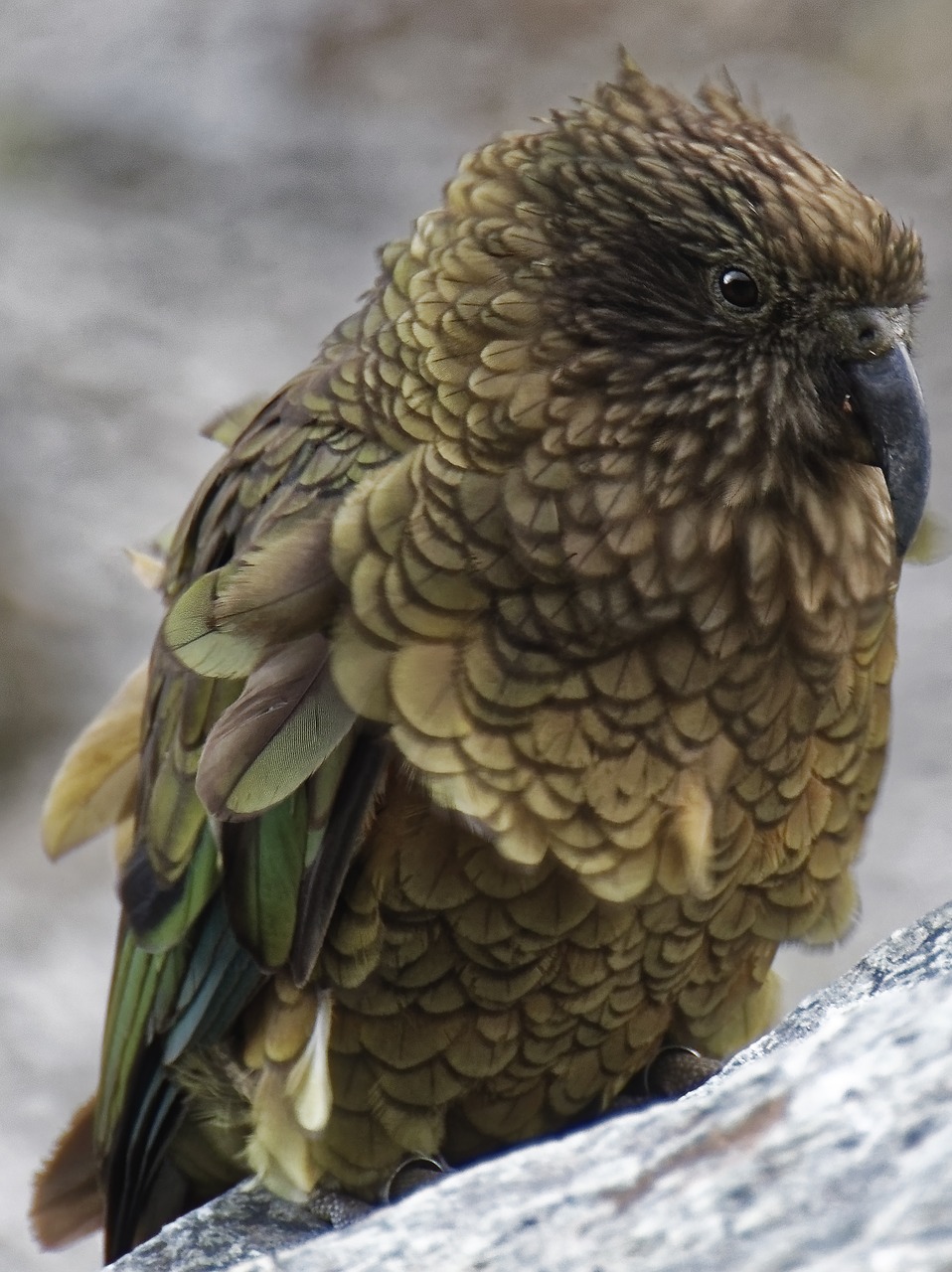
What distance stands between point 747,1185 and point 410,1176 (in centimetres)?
126

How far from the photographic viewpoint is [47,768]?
5.35 metres

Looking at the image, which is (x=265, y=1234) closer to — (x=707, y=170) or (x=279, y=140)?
(x=707, y=170)

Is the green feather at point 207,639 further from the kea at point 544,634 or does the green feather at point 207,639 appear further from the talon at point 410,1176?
the talon at point 410,1176

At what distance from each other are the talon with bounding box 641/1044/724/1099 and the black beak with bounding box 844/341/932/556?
0.99 meters

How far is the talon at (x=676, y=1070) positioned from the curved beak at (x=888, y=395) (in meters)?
1.00

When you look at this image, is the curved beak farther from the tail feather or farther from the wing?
the tail feather

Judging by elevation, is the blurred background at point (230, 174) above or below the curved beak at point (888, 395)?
above

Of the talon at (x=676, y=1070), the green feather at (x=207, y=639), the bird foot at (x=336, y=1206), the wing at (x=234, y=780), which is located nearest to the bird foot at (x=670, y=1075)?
the talon at (x=676, y=1070)

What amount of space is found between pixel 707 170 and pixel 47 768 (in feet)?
13.0

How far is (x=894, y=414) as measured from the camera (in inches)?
77.3

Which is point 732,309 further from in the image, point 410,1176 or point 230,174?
point 230,174

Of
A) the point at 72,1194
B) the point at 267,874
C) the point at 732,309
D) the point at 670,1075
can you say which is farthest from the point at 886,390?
the point at 72,1194

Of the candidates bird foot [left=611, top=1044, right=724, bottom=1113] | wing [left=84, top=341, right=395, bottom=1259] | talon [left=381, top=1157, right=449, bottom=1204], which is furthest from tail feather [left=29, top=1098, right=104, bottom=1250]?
bird foot [left=611, top=1044, right=724, bottom=1113]

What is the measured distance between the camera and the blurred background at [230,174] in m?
5.71
